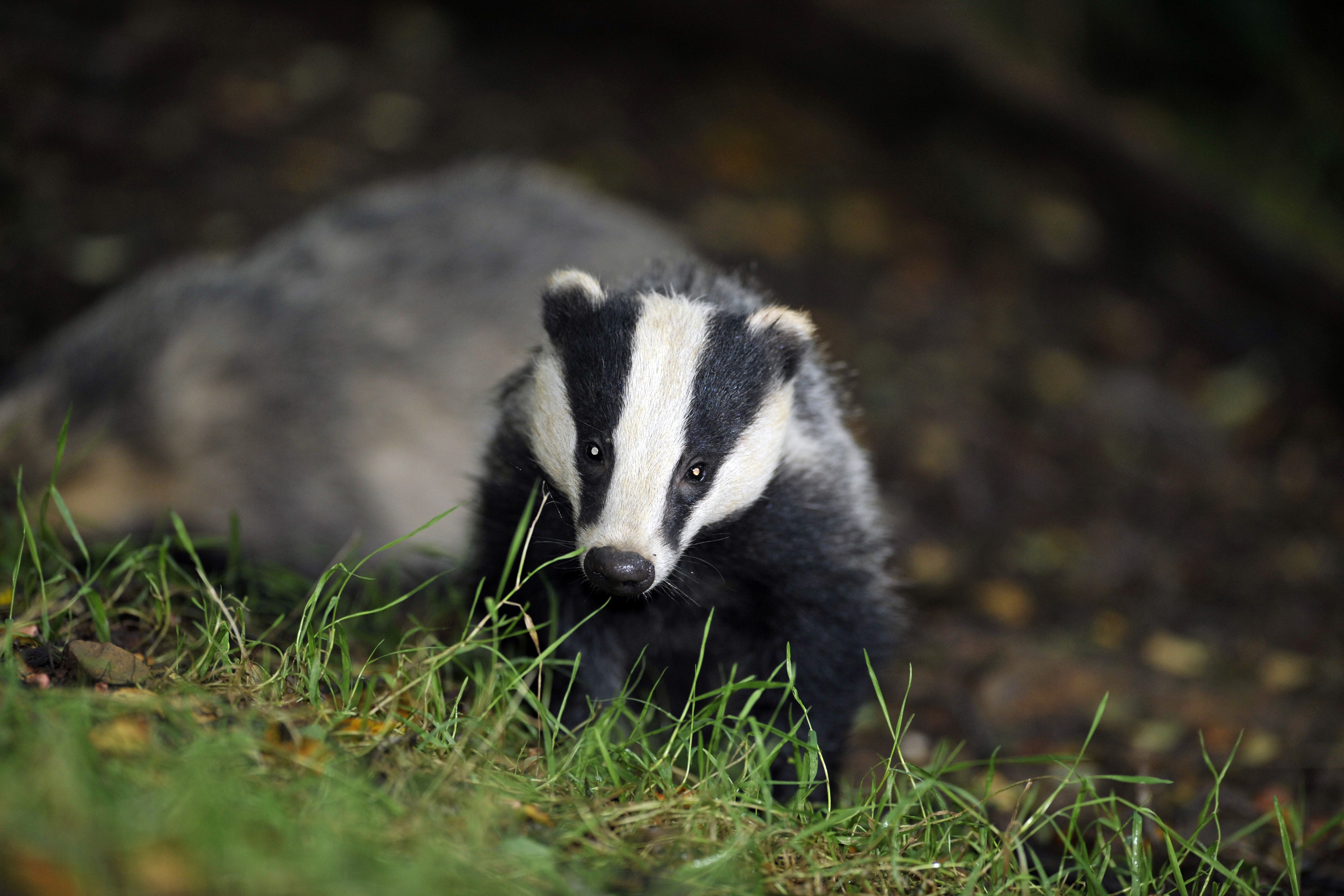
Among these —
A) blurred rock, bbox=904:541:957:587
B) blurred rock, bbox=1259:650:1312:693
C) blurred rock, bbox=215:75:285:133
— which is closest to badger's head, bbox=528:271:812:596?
blurred rock, bbox=904:541:957:587

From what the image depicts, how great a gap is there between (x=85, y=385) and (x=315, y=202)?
78.7 inches

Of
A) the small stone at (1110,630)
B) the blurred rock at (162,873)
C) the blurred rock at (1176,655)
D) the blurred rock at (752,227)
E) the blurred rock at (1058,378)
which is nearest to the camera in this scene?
the blurred rock at (162,873)

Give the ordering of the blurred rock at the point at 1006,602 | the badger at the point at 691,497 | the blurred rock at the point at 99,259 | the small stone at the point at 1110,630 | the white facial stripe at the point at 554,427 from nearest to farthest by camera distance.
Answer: the badger at the point at 691,497 → the white facial stripe at the point at 554,427 → the small stone at the point at 1110,630 → the blurred rock at the point at 1006,602 → the blurred rock at the point at 99,259

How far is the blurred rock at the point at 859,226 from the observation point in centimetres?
600

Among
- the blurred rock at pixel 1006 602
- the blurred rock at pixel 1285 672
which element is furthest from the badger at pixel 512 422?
the blurred rock at pixel 1285 672

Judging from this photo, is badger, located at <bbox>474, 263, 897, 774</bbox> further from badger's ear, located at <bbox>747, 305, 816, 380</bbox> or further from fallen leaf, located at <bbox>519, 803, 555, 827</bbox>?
fallen leaf, located at <bbox>519, 803, 555, 827</bbox>

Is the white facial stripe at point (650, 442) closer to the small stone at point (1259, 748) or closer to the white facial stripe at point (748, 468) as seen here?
the white facial stripe at point (748, 468)

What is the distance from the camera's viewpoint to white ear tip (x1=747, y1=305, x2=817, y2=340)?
244 centimetres

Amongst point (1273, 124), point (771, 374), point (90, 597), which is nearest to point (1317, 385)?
point (1273, 124)

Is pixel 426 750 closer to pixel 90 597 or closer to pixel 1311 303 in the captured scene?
pixel 90 597

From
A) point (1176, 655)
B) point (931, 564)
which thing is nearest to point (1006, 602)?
point (931, 564)

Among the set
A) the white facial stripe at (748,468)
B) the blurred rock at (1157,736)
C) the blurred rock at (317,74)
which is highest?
the blurred rock at (317,74)

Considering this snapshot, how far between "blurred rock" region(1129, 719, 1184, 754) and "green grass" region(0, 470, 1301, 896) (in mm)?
508

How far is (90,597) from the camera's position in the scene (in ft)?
7.66
